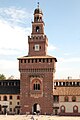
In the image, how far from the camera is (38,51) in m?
81.5

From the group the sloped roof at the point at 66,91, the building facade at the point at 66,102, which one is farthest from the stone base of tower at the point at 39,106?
the sloped roof at the point at 66,91

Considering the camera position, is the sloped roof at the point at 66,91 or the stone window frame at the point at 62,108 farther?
the sloped roof at the point at 66,91

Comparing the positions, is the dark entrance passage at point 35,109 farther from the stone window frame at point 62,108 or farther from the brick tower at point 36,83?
the stone window frame at point 62,108

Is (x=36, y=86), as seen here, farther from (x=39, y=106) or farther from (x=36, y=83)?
(x=39, y=106)

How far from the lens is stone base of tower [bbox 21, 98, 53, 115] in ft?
254

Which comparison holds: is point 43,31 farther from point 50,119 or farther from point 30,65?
point 50,119

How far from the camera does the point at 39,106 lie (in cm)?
7869

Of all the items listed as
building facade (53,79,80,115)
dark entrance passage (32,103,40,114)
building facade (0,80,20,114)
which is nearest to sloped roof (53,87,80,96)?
building facade (53,79,80,115)

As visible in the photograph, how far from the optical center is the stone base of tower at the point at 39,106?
77.5m

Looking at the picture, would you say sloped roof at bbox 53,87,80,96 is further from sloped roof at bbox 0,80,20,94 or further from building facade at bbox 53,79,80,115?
sloped roof at bbox 0,80,20,94

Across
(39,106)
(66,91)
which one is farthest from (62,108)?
(39,106)

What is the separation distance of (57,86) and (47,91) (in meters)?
4.54

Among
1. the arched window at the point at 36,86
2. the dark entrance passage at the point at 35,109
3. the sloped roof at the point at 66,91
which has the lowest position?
the dark entrance passage at the point at 35,109

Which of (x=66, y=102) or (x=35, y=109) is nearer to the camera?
(x=66, y=102)
